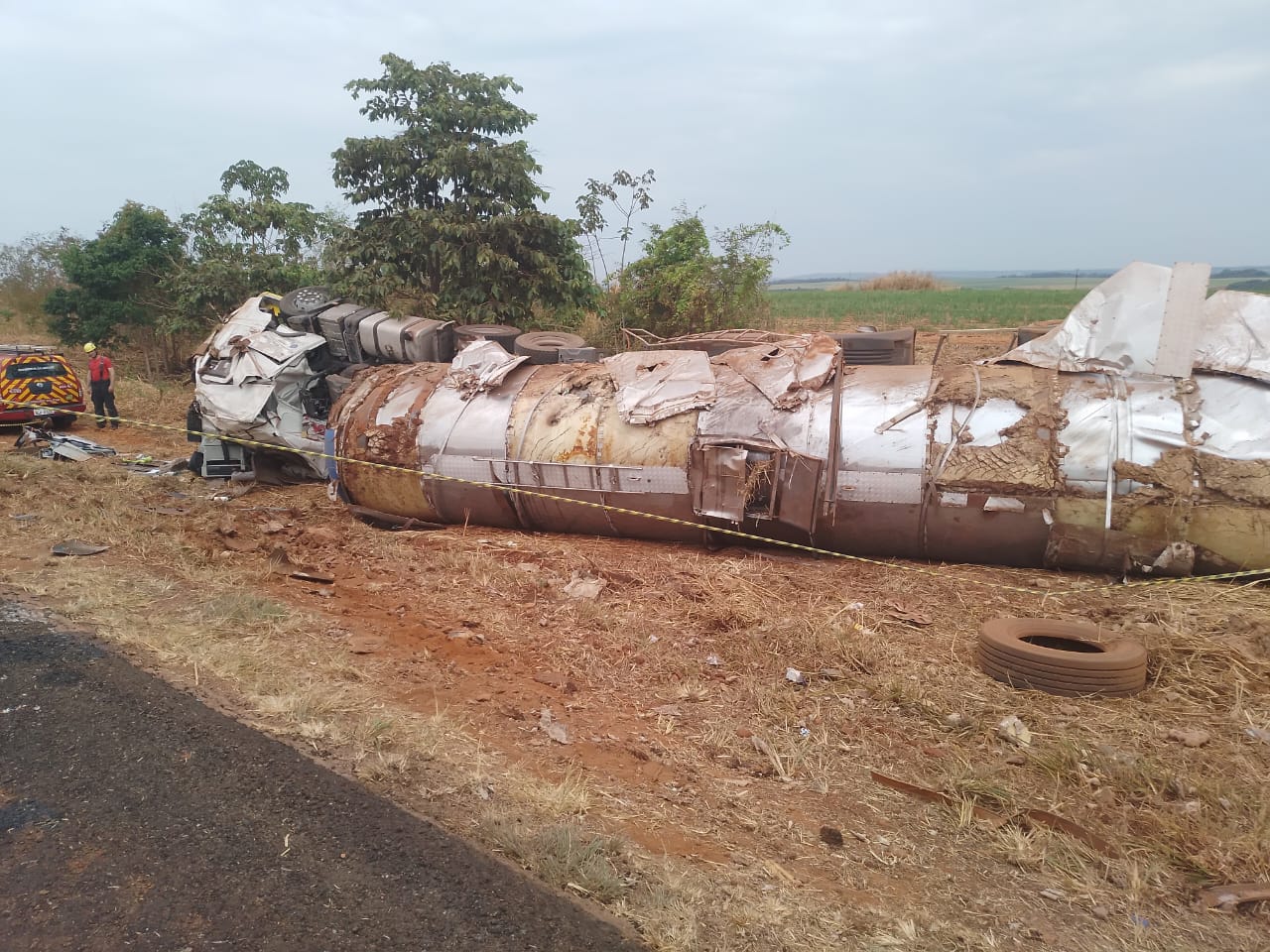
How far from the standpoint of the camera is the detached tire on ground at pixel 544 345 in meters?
9.13

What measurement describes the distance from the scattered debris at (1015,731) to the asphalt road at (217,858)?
2.53 metres

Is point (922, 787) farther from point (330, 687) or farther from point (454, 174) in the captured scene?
point (454, 174)

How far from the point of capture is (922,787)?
4020 millimetres

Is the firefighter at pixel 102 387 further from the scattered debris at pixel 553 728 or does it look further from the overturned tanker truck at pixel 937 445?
the scattered debris at pixel 553 728

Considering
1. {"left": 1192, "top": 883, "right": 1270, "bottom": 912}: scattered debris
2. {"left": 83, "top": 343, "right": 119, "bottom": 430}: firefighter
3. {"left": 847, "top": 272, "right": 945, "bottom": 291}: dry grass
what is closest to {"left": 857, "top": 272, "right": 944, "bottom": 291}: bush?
{"left": 847, "top": 272, "right": 945, "bottom": 291}: dry grass

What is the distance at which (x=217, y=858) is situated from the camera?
329 cm

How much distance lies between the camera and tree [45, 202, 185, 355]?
19.5m

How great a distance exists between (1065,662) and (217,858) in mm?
4433

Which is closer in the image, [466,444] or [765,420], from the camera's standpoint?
[765,420]

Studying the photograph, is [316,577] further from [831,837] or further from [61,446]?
[61,446]

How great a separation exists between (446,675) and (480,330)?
5.76 meters

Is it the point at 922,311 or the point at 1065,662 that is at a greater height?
the point at 922,311

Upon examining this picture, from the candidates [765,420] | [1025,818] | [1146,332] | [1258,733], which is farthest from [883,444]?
[1025,818]

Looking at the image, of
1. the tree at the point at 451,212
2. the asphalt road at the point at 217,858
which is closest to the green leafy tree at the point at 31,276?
the tree at the point at 451,212
